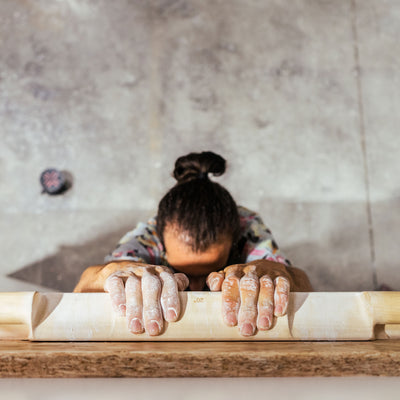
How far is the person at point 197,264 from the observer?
611 millimetres

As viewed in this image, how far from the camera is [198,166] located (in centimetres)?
116

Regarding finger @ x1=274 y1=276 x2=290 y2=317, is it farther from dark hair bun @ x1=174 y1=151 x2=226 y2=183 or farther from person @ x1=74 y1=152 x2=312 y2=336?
dark hair bun @ x1=174 y1=151 x2=226 y2=183

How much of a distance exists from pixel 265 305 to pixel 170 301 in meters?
0.14

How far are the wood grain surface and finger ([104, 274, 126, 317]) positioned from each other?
0.22 ft

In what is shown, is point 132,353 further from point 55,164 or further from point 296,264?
point 55,164

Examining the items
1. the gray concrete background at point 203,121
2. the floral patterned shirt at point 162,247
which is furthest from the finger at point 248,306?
the gray concrete background at point 203,121

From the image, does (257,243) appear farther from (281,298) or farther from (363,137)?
(363,137)

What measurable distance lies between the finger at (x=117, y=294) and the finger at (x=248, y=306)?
0.18 meters

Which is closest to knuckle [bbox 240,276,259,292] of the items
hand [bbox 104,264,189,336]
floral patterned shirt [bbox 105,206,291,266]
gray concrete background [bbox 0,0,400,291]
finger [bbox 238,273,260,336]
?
finger [bbox 238,273,260,336]

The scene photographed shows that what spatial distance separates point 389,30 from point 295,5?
1.47 feet

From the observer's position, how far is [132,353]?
53cm

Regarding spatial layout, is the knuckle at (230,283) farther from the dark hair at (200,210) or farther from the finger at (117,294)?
the dark hair at (200,210)

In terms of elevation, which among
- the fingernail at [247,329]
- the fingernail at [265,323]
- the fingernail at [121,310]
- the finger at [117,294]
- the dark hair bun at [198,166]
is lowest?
the fingernail at [247,329]

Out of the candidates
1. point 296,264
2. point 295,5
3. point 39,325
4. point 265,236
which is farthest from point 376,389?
point 295,5
